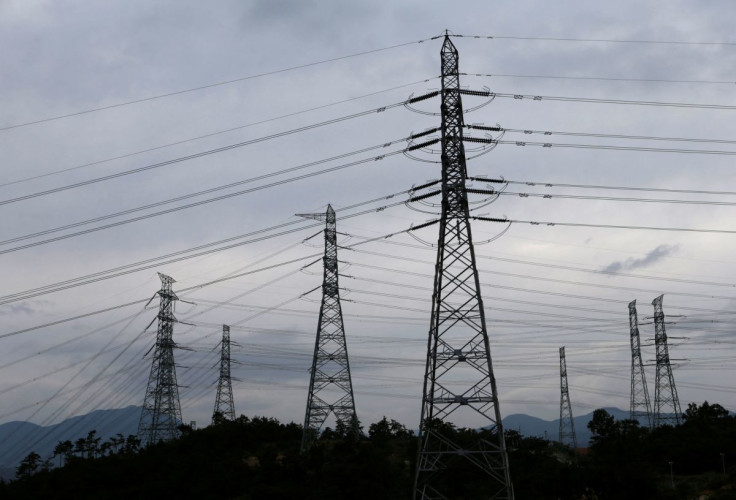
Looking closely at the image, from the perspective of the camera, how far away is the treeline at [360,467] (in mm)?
69438

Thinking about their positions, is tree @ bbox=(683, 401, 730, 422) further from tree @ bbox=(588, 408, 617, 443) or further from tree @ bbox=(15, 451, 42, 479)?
tree @ bbox=(15, 451, 42, 479)

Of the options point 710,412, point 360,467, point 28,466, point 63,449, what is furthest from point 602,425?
point 28,466

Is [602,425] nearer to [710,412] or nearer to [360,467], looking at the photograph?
[710,412]

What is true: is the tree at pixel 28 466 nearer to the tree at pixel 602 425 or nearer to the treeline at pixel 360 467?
the treeline at pixel 360 467

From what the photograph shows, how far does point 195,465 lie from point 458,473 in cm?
3293

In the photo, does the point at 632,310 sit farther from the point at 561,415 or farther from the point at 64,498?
the point at 64,498

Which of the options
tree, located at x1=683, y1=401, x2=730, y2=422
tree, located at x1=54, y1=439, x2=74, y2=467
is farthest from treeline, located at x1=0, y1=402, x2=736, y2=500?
tree, located at x1=54, y1=439, x2=74, y2=467

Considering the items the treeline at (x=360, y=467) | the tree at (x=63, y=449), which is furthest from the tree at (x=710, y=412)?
the tree at (x=63, y=449)

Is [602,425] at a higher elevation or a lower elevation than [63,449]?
higher

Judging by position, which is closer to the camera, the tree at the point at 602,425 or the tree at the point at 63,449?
the tree at the point at 602,425

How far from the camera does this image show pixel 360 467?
74.4m

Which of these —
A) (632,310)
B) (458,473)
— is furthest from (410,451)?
(632,310)

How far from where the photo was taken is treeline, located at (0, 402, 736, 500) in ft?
228

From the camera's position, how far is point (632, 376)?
4313 inches
